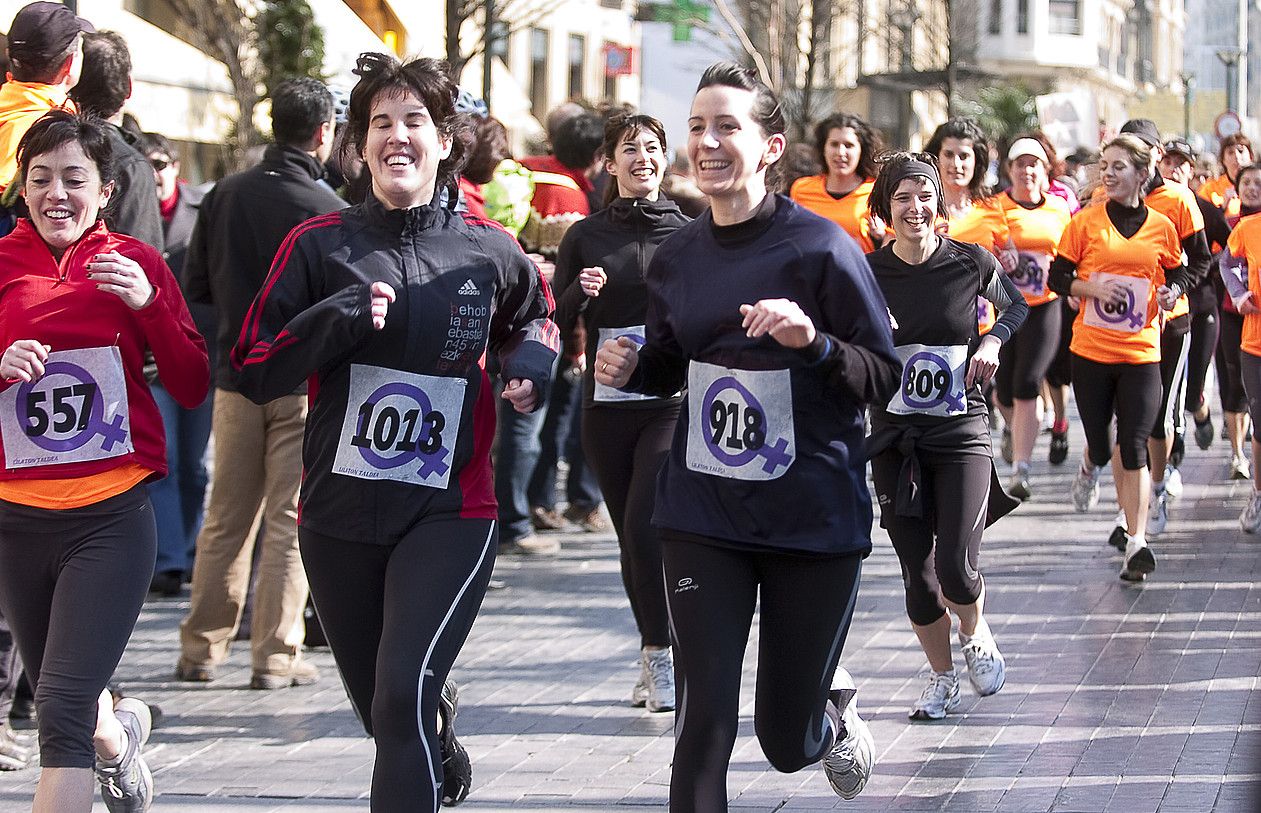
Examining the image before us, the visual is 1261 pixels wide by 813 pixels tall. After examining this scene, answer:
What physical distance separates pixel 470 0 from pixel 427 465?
11.7 metres

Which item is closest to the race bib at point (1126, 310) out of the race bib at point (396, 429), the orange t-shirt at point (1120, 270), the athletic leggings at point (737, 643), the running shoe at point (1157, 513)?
the orange t-shirt at point (1120, 270)

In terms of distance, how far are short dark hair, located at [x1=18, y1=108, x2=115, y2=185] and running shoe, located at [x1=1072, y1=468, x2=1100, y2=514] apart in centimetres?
789

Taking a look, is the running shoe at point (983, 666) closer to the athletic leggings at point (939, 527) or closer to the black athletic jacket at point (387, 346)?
the athletic leggings at point (939, 527)

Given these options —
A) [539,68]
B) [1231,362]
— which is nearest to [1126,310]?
[1231,362]

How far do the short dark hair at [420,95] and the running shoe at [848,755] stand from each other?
1842mm

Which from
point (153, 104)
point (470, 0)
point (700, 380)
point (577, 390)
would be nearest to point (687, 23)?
point (153, 104)

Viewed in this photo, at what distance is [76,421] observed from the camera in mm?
4895

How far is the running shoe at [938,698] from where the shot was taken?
22.5 feet

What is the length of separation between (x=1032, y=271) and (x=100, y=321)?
7920 millimetres

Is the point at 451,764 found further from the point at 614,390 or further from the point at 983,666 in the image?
the point at 983,666

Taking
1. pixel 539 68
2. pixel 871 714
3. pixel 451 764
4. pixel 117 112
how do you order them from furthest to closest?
pixel 539 68 < pixel 871 714 < pixel 117 112 < pixel 451 764

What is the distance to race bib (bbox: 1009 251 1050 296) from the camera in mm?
11766

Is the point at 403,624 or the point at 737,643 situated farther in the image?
the point at 737,643

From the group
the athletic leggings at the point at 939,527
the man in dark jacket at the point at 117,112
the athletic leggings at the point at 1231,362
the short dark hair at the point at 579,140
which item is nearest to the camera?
the man in dark jacket at the point at 117,112
